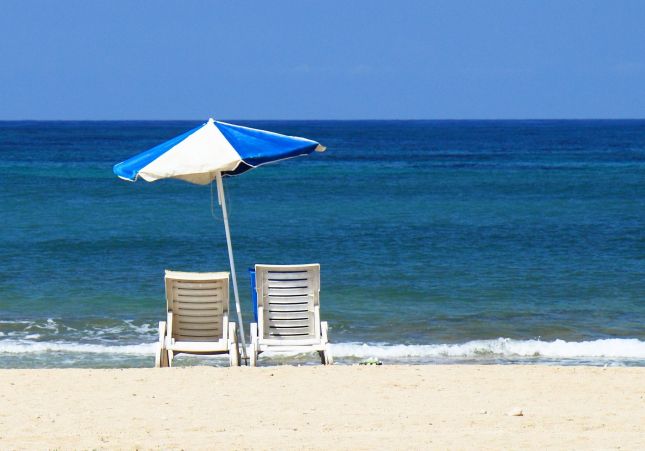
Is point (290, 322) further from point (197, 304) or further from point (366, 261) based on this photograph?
point (366, 261)

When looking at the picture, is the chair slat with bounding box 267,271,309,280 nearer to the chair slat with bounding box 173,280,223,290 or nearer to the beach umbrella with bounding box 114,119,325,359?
the chair slat with bounding box 173,280,223,290

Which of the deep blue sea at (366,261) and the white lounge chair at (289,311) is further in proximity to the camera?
the deep blue sea at (366,261)

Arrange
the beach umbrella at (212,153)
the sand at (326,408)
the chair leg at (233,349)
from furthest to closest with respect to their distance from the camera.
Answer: the chair leg at (233,349) → the beach umbrella at (212,153) → the sand at (326,408)

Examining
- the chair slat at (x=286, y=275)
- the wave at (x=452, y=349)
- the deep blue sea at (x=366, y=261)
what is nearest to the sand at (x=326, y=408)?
the chair slat at (x=286, y=275)

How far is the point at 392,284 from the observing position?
15.9 metres

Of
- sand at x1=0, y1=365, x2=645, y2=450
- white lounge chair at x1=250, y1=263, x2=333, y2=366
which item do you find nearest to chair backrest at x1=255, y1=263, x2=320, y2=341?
white lounge chair at x1=250, y1=263, x2=333, y2=366

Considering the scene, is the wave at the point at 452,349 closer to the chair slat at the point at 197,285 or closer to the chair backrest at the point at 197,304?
the chair backrest at the point at 197,304

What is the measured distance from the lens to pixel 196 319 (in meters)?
9.36

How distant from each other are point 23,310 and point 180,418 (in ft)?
25.5

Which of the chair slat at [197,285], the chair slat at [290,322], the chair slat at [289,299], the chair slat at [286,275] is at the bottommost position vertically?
the chair slat at [290,322]

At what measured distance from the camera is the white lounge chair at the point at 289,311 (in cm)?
920

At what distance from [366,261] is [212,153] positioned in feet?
31.7

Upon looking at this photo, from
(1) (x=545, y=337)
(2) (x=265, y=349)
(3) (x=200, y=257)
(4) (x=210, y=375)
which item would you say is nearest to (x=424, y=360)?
(1) (x=545, y=337)

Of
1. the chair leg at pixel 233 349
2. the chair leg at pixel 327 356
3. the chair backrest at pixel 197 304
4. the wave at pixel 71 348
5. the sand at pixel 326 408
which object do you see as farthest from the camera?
the wave at pixel 71 348
